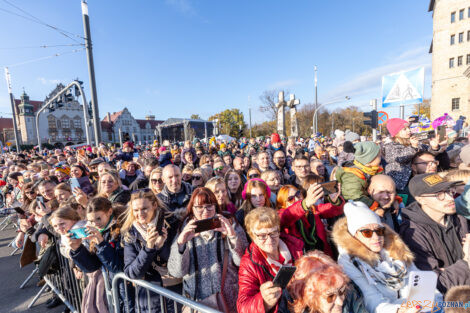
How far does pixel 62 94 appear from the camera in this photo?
10336 mm

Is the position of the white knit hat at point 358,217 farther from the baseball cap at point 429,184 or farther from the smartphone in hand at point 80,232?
the smartphone in hand at point 80,232

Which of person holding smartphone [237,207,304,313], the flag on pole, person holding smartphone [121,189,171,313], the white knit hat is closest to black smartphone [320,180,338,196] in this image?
the white knit hat

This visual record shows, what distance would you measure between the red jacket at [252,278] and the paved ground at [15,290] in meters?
3.49

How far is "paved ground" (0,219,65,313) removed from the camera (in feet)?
11.5

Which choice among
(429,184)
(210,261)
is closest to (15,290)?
(210,261)

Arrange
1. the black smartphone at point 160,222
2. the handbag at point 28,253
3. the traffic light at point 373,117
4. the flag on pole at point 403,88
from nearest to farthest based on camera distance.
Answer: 1. the black smartphone at point 160,222
2. the handbag at point 28,253
3. the flag on pole at point 403,88
4. the traffic light at point 373,117

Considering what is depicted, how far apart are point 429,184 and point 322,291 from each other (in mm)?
1585

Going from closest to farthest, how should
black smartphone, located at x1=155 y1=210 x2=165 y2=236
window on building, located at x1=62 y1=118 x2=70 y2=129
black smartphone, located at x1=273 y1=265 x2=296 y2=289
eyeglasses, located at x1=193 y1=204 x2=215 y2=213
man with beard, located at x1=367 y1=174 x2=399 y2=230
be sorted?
black smartphone, located at x1=273 y1=265 x2=296 y2=289 < black smartphone, located at x1=155 y1=210 x2=165 y2=236 < eyeglasses, located at x1=193 y1=204 x2=215 y2=213 < man with beard, located at x1=367 y1=174 x2=399 y2=230 < window on building, located at x1=62 y1=118 x2=70 y2=129

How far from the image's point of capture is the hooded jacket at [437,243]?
1.93 m

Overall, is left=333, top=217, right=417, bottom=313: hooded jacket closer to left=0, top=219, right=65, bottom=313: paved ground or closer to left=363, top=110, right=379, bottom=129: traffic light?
left=0, top=219, right=65, bottom=313: paved ground

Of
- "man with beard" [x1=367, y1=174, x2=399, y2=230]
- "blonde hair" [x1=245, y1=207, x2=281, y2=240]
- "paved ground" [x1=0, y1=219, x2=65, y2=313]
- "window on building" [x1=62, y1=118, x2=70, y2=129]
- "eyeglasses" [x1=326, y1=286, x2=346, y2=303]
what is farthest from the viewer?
"window on building" [x1=62, y1=118, x2=70, y2=129]

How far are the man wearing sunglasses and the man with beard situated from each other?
203 millimetres

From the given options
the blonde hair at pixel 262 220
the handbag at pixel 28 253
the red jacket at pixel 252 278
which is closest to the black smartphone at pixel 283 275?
the red jacket at pixel 252 278

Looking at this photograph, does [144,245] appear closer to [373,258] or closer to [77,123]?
[373,258]
